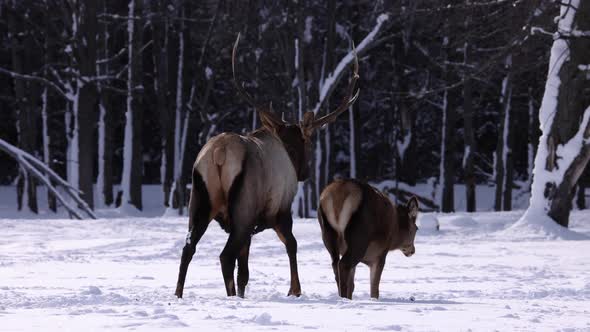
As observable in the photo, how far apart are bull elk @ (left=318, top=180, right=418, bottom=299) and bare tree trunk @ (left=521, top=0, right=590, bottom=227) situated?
1003 centimetres

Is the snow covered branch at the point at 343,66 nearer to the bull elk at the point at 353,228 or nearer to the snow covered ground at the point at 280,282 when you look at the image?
the snow covered ground at the point at 280,282

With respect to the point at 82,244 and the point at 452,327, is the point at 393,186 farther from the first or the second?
the point at 452,327

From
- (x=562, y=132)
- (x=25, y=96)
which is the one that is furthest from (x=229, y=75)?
(x=562, y=132)

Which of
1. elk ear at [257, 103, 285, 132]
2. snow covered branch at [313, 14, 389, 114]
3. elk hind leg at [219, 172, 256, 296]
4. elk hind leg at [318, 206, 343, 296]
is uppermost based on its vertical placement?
snow covered branch at [313, 14, 389, 114]

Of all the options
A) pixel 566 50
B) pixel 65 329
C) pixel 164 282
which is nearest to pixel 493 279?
pixel 164 282

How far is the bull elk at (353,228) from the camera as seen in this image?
875 cm

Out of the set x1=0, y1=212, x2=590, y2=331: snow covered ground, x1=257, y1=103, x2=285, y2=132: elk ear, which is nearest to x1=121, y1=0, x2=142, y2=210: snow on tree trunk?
x1=0, y1=212, x2=590, y2=331: snow covered ground

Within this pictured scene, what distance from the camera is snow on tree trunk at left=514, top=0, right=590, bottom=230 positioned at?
18.5 meters

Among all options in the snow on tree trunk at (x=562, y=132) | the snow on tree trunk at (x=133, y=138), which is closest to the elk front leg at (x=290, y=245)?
the snow on tree trunk at (x=562, y=132)

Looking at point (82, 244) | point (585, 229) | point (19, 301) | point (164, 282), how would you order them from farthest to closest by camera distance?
point (585, 229) → point (82, 244) → point (164, 282) → point (19, 301)

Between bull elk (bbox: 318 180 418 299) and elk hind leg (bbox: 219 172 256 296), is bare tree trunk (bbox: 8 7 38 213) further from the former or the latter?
elk hind leg (bbox: 219 172 256 296)

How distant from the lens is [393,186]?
109 feet

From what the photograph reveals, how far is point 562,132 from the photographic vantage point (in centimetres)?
1869

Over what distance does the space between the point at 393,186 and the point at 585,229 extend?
12868mm
